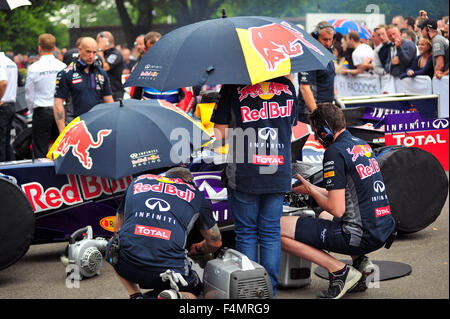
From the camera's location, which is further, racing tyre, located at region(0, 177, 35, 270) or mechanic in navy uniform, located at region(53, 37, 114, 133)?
mechanic in navy uniform, located at region(53, 37, 114, 133)

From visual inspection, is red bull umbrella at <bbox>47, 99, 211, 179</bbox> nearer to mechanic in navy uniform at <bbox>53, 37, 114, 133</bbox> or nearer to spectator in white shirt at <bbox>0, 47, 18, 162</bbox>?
mechanic in navy uniform at <bbox>53, 37, 114, 133</bbox>

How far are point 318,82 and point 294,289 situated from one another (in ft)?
10.1

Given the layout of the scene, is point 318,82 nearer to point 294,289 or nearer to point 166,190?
point 294,289

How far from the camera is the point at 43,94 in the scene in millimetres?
8656

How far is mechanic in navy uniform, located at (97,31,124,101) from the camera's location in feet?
36.3

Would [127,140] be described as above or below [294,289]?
above

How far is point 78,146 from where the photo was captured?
5.64m

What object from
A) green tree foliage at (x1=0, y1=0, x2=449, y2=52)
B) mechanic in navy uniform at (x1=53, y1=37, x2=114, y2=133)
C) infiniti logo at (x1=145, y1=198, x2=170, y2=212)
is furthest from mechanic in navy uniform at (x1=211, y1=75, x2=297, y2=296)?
green tree foliage at (x1=0, y1=0, x2=449, y2=52)

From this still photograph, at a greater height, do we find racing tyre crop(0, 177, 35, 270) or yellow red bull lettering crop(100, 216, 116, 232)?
racing tyre crop(0, 177, 35, 270)

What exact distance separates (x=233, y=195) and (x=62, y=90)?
11.1 feet

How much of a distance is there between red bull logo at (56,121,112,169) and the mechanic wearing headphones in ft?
9.32

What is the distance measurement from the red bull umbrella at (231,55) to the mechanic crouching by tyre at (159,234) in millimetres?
647

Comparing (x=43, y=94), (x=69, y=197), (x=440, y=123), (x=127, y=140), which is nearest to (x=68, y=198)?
(x=69, y=197)

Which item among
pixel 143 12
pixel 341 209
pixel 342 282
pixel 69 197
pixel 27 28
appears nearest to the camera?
pixel 341 209
